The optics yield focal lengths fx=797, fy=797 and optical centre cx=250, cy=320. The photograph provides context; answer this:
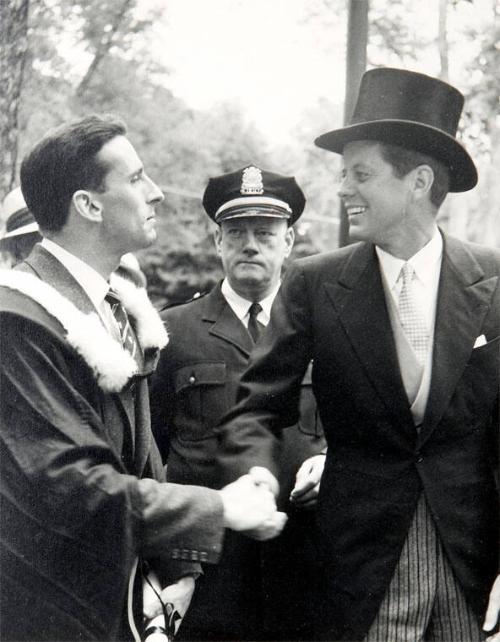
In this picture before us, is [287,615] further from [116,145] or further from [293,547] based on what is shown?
[116,145]

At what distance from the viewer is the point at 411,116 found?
9.07 feet

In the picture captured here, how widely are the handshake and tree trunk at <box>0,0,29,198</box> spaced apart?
8.82 ft

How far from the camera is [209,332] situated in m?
3.54

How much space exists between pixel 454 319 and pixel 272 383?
2.11ft

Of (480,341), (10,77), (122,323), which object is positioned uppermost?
(10,77)

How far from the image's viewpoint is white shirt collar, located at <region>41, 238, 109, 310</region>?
2.33 metres

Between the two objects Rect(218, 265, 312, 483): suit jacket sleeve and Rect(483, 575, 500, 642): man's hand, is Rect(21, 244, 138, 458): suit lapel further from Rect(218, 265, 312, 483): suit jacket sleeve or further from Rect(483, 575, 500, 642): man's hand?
Rect(483, 575, 500, 642): man's hand

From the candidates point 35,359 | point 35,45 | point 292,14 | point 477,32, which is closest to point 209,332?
point 35,359

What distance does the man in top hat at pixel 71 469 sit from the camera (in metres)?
1.99

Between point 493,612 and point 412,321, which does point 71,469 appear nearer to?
point 412,321

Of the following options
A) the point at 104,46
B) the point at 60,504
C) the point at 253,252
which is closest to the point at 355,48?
the point at 253,252

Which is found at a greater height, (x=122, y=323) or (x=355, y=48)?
(x=355, y=48)

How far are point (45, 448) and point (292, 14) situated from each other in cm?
531

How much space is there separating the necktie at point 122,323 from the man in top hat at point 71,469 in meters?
0.07
